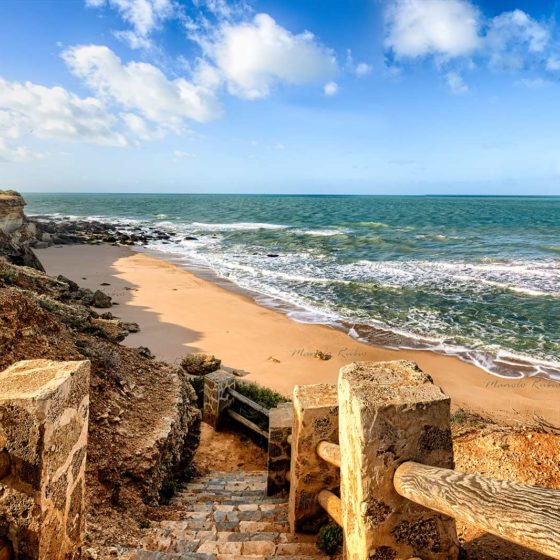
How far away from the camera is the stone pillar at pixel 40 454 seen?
2.46m

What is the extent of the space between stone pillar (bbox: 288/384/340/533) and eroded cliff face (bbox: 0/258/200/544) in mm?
1619


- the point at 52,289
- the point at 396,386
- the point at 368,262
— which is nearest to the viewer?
the point at 396,386

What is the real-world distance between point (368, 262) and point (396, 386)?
27.6 metres

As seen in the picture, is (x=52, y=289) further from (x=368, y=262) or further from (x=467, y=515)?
(x=368, y=262)

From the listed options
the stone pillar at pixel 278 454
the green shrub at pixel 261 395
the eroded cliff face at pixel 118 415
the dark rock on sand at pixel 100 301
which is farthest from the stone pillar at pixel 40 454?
the dark rock on sand at pixel 100 301

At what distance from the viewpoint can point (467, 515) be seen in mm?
1912

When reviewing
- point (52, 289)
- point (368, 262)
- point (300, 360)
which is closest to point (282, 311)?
point (300, 360)

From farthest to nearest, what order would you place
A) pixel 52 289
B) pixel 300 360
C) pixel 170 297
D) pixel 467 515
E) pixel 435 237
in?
pixel 435 237 < pixel 170 297 < pixel 52 289 < pixel 300 360 < pixel 467 515

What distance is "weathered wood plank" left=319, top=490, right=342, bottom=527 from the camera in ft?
11.7

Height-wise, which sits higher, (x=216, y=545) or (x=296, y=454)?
(x=296, y=454)

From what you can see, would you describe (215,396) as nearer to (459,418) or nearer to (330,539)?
(459,418)

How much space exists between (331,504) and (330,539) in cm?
29

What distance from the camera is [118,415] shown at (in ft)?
19.7

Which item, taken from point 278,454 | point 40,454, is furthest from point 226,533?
point 40,454
